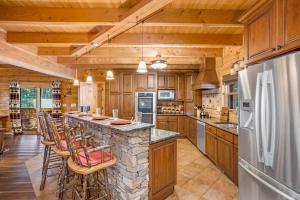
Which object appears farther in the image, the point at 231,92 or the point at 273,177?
the point at 231,92

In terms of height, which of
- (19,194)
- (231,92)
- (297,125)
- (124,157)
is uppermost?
(231,92)

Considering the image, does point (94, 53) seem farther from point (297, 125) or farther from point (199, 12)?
point (297, 125)

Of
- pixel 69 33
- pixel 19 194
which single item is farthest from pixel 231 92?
pixel 19 194

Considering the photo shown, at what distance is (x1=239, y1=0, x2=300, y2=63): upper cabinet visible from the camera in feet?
5.57

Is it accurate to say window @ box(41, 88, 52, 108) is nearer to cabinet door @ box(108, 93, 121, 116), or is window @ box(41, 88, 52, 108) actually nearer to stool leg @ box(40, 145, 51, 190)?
cabinet door @ box(108, 93, 121, 116)

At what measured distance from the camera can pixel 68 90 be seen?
8273 millimetres

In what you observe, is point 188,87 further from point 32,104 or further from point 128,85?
point 32,104

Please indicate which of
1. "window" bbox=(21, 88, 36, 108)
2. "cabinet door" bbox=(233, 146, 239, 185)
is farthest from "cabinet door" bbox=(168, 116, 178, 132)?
"window" bbox=(21, 88, 36, 108)

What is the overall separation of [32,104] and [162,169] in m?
7.91

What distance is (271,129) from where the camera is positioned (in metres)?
1.76

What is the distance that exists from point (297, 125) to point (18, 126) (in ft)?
30.7

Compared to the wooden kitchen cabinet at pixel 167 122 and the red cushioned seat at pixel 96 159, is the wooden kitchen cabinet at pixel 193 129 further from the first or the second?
the red cushioned seat at pixel 96 159

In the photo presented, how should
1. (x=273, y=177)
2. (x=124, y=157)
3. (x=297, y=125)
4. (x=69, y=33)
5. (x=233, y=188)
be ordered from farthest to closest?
1. (x=69, y=33)
2. (x=233, y=188)
3. (x=124, y=157)
4. (x=273, y=177)
5. (x=297, y=125)

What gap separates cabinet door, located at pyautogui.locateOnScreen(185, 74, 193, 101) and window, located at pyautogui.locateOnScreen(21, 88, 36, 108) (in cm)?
660
